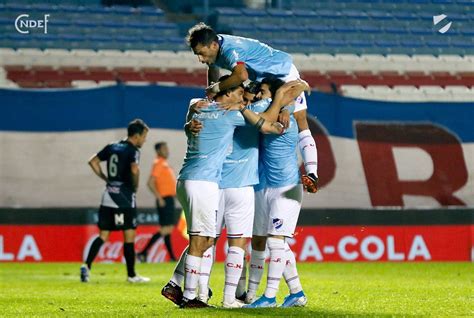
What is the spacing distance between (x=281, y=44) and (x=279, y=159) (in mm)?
11134

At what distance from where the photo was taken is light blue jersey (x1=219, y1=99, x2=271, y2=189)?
9.46 metres

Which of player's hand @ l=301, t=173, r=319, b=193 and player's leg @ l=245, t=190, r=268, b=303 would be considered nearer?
player's hand @ l=301, t=173, r=319, b=193

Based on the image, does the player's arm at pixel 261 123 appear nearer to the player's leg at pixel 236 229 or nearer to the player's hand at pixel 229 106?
the player's hand at pixel 229 106

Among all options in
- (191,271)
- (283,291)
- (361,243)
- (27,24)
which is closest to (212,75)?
(191,271)

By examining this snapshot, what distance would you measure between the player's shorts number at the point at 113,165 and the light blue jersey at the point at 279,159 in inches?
184

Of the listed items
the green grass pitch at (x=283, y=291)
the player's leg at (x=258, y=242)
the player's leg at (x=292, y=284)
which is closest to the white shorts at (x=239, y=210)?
the player's leg at (x=258, y=242)

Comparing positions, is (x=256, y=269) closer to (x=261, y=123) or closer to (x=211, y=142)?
(x=211, y=142)

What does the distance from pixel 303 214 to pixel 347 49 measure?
361 centimetres

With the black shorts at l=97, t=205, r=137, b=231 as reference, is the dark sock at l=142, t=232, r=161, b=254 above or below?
below

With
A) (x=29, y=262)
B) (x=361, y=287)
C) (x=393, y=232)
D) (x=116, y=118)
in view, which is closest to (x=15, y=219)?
(x=29, y=262)

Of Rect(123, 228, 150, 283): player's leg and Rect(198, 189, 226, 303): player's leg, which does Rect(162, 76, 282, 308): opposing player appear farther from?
Rect(123, 228, 150, 283): player's leg

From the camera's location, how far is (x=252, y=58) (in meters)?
9.44

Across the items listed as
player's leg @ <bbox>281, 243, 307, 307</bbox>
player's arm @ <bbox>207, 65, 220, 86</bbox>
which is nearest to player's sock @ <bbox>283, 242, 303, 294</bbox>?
player's leg @ <bbox>281, 243, 307, 307</bbox>

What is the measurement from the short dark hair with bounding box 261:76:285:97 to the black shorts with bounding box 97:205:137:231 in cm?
479
